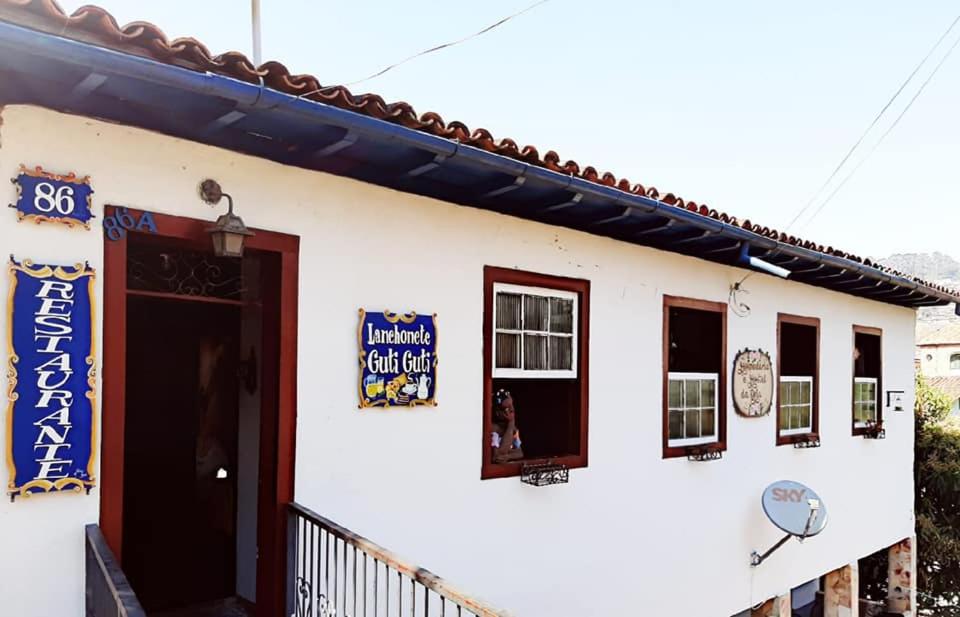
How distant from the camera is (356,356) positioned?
177 inches

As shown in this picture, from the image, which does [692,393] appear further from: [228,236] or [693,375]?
[228,236]

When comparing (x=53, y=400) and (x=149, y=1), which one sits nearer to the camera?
(x=53, y=400)

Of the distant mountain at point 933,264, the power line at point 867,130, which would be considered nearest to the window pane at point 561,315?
the power line at point 867,130

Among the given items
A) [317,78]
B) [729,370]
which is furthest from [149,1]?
[729,370]

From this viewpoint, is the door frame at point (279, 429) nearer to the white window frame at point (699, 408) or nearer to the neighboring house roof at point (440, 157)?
the neighboring house roof at point (440, 157)

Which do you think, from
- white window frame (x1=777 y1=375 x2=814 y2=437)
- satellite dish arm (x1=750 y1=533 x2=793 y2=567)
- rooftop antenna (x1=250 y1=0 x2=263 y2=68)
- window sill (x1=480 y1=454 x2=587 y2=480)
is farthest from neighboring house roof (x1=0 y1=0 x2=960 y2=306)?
satellite dish arm (x1=750 y1=533 x2=793 y2=567)

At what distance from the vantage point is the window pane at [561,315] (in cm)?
580

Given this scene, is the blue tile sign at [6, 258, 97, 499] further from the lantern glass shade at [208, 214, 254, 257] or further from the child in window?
the child in window

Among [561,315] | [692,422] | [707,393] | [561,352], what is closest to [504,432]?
[561,352]

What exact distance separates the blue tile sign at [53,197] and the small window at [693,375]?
501 centimetres

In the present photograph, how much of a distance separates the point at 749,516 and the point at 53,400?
6.92 meters

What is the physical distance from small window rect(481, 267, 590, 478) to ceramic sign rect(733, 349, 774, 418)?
98.3 inches

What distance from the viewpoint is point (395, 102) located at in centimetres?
385

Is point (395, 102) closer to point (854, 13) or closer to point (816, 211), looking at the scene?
point (854, 13)
